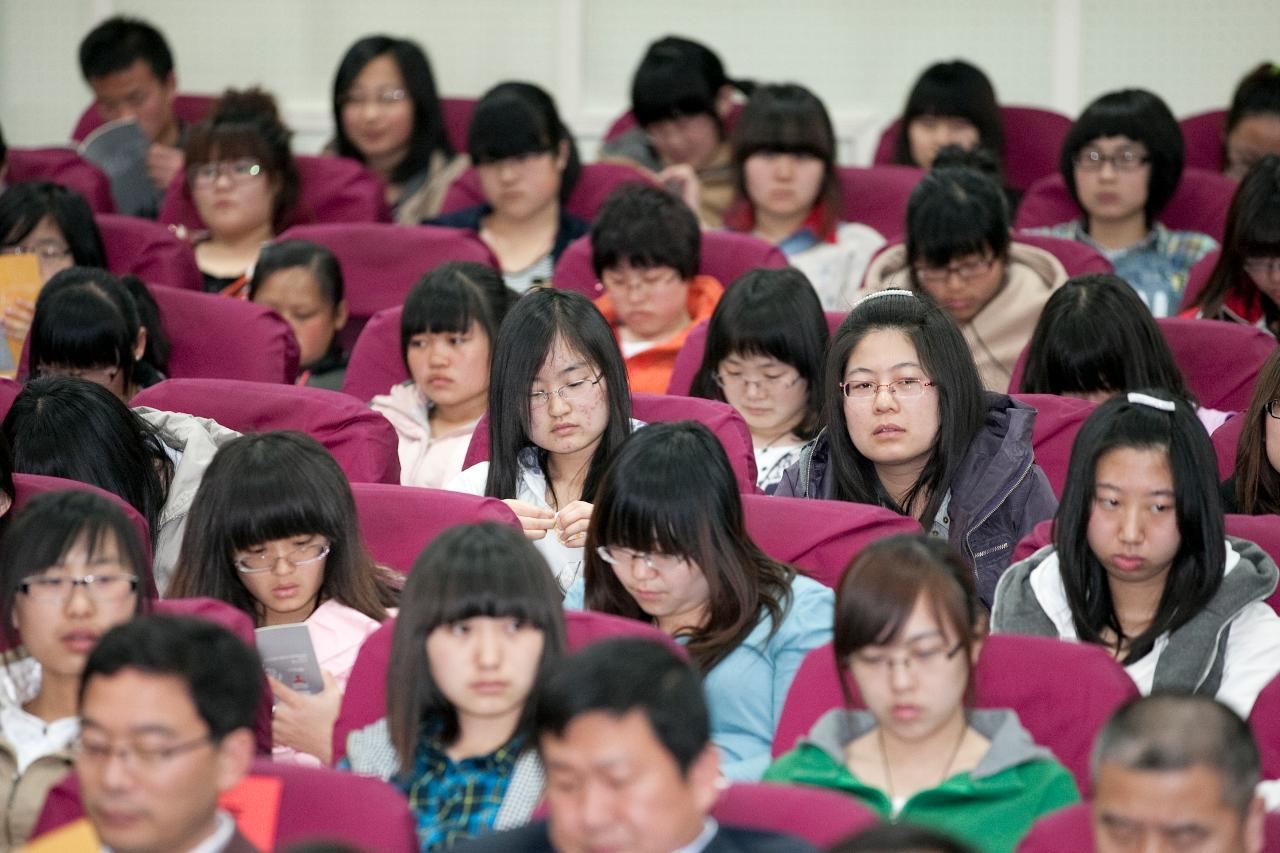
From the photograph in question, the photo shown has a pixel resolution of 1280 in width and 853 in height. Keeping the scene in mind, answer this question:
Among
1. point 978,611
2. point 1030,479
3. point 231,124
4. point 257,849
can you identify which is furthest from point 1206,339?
point 231,124

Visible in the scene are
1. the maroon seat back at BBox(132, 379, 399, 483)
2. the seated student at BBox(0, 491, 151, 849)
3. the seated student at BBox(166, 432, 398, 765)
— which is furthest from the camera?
the maroon seat back at BBox(132, 379, 399, 483)

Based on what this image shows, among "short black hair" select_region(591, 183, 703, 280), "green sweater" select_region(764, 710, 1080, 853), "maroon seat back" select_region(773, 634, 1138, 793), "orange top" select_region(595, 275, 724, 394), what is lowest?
"green sweater" select_region(764, 710, 1080, 853)

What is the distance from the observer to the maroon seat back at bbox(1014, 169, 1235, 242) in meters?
4.99

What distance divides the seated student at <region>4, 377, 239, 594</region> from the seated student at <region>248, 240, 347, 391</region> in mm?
1167

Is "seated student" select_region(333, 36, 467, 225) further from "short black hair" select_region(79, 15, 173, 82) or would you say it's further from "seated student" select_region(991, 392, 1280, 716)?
"seated student" select_region(991, 392, 1280, 716)

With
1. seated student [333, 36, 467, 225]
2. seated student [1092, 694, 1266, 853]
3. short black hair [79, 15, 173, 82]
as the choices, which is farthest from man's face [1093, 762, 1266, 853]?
short black hair [79, 15, 173, 82]

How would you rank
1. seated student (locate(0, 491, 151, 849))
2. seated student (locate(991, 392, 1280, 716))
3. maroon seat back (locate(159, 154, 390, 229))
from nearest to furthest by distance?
1. seated student (locate(0, 491, 151, 849))
2. seated student (locate(991, 392, 1280, 716))
3. maroon seat back (locate(159, 154, 390, 229))

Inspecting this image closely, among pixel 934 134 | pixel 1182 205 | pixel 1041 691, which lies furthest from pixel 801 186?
pixel 1041 691

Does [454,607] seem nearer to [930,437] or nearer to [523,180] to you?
[930,437]

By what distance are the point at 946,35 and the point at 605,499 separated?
4059 mm

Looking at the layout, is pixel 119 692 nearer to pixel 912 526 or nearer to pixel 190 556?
pixel 190 556

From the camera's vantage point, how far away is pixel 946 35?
6340 millimetres

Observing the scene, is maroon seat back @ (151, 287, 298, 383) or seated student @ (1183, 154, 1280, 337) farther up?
seated student @ (1183, 154, 1280, 337)

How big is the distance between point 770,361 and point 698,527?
1.13m
